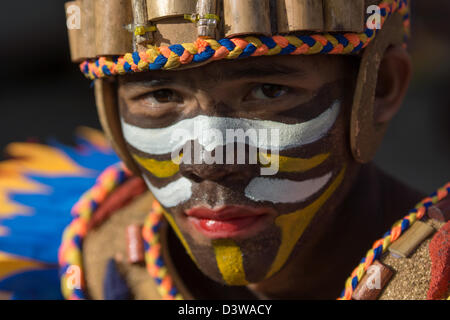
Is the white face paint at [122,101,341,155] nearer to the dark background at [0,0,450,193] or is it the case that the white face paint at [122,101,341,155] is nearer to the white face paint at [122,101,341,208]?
the white face paint at [122,101,341,208]

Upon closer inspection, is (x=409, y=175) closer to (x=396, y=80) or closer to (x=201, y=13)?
(x=396, y=80)

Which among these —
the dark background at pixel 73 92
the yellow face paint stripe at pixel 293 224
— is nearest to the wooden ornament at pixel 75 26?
the yellow face paint stripe at pixel 293 224

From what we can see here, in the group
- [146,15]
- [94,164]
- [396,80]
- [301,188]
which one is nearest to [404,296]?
→ [301,188]

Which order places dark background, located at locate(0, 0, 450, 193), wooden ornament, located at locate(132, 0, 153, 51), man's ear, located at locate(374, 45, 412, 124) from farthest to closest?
dark background, located at locate(0, 0, 450, 193) → man's ear, located at locate(374, 45, 412, 124) → wooden ornament, located at locate(132, 0, 153, 51)

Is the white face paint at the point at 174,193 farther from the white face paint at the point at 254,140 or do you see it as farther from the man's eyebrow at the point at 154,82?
the man's eyebrow at the point at 154,82

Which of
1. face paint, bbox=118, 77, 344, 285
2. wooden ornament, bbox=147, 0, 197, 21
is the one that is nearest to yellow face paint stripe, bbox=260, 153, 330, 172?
face paint, bbox=118, 77, 344, 285

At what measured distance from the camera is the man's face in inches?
74.4

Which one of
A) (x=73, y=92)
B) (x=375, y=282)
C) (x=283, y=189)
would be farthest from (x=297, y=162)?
(x=73, y=92)

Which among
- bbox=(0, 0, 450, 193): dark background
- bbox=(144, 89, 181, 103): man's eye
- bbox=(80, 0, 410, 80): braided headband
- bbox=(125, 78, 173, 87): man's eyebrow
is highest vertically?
bbox=(80, 0, 410, 80): braided headband

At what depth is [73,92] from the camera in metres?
8.53

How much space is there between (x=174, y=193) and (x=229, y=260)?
28 centimetres

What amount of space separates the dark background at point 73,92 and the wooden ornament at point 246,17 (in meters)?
3.81

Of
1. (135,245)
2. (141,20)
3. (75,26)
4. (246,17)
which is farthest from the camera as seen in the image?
(135,245)

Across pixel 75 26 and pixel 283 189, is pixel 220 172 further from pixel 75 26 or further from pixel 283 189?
pixel 75 26
